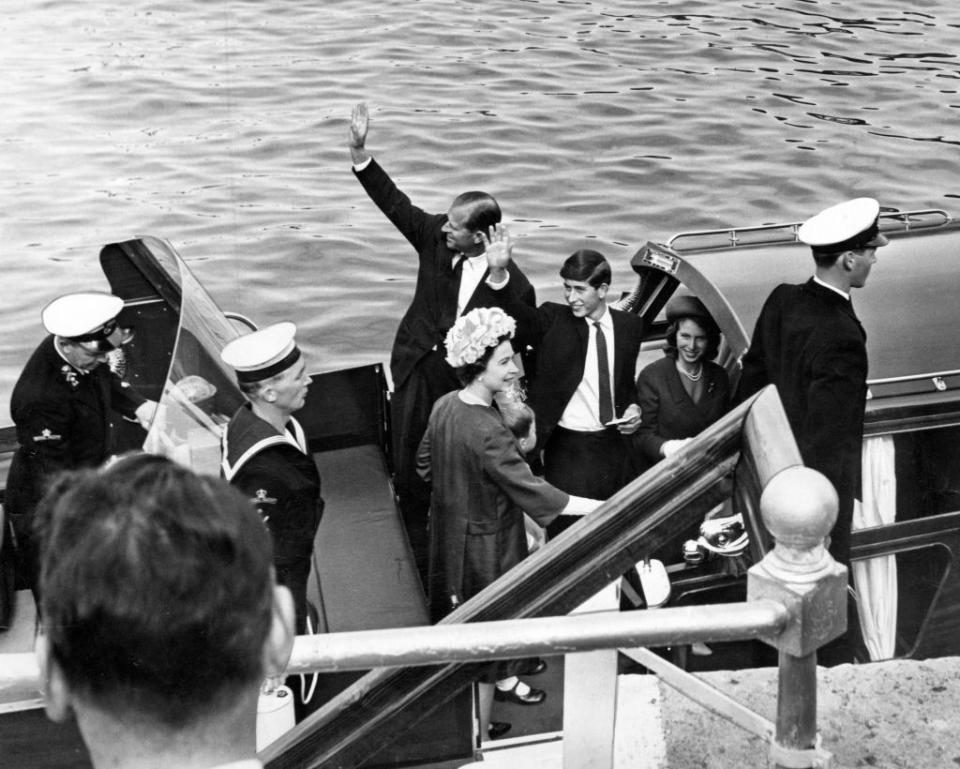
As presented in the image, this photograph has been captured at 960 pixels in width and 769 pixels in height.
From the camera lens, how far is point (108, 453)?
17.7 feet

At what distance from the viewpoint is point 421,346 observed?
6.25 m

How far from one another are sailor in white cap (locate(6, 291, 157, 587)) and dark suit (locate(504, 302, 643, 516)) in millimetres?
1629

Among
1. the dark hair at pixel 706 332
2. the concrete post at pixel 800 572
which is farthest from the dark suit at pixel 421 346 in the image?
the concrete post at pixel 800 572

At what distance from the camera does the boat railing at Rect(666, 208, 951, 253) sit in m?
5.97

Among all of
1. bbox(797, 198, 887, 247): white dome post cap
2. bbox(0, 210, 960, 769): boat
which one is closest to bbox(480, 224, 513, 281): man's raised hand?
bbox(0, 210, 960, 769): boat

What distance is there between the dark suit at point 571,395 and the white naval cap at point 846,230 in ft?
3.48

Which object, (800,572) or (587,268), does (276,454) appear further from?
(800,572)

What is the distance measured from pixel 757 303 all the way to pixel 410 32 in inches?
519

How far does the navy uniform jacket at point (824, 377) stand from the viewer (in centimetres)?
455

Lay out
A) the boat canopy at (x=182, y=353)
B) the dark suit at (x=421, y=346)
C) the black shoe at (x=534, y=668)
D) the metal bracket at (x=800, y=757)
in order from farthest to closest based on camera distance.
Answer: the dark suit at (x=421, y=346), the black shoe at (x=534, y=668), the boat canopy at (x=182, y=353), the metal bracket at (x=800, y=757)

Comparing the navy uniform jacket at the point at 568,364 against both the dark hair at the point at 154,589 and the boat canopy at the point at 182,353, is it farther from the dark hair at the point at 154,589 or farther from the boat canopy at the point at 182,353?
the dark hair at the point at 154,589

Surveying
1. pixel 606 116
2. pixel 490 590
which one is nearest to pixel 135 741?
pixel 490 590

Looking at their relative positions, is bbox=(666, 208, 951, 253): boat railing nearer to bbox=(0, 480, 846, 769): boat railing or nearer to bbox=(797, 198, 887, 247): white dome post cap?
bbox=(797, 198, 887, 247): white dome post cap

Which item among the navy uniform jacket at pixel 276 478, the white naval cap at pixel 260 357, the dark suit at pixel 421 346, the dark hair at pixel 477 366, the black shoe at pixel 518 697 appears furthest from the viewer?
the dark suit at pixel 421 346
